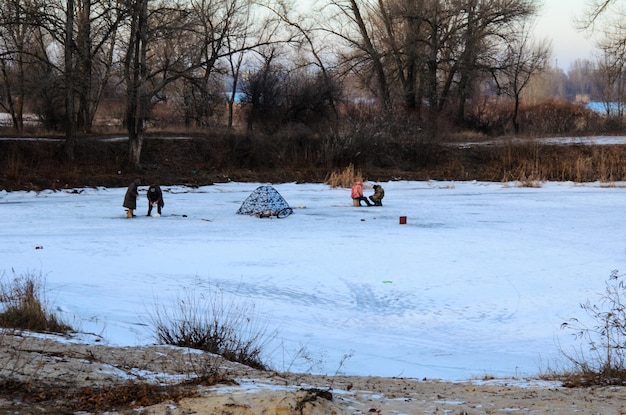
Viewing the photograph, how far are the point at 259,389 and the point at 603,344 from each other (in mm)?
5116

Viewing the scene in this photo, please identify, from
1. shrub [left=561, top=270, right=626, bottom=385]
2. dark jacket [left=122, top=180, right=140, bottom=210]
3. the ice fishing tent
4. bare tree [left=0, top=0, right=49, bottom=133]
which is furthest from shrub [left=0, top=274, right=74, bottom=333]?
bare tree [left=0, top=0, right=49, bottom=133]

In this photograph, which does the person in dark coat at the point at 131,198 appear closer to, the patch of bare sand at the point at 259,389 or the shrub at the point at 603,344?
the shrub at the point at 603,344

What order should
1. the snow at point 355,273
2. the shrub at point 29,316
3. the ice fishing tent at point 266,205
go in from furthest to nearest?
the ice fishing tent at point 266,205
the snow at point 355,273
the shrub at point 29,316

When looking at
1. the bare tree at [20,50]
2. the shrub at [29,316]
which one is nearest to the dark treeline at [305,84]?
the bare tree at [20,50]

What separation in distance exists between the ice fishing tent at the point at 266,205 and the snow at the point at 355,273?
0.54 m

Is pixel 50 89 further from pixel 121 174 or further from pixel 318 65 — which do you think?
pixel 318 65

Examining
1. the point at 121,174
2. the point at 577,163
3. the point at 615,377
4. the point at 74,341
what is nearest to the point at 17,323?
the point at 74,341

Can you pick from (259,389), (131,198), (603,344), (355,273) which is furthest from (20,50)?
(259,389)

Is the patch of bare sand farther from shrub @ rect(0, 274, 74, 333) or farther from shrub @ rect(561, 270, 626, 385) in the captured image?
shrub @ rect(0, 274, 74, 333)

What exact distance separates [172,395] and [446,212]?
20.5 metres

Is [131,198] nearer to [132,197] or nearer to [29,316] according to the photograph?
[132,197]

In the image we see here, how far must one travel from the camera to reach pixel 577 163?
3769 cm

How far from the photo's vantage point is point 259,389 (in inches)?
227

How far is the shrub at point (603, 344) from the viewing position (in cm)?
782
